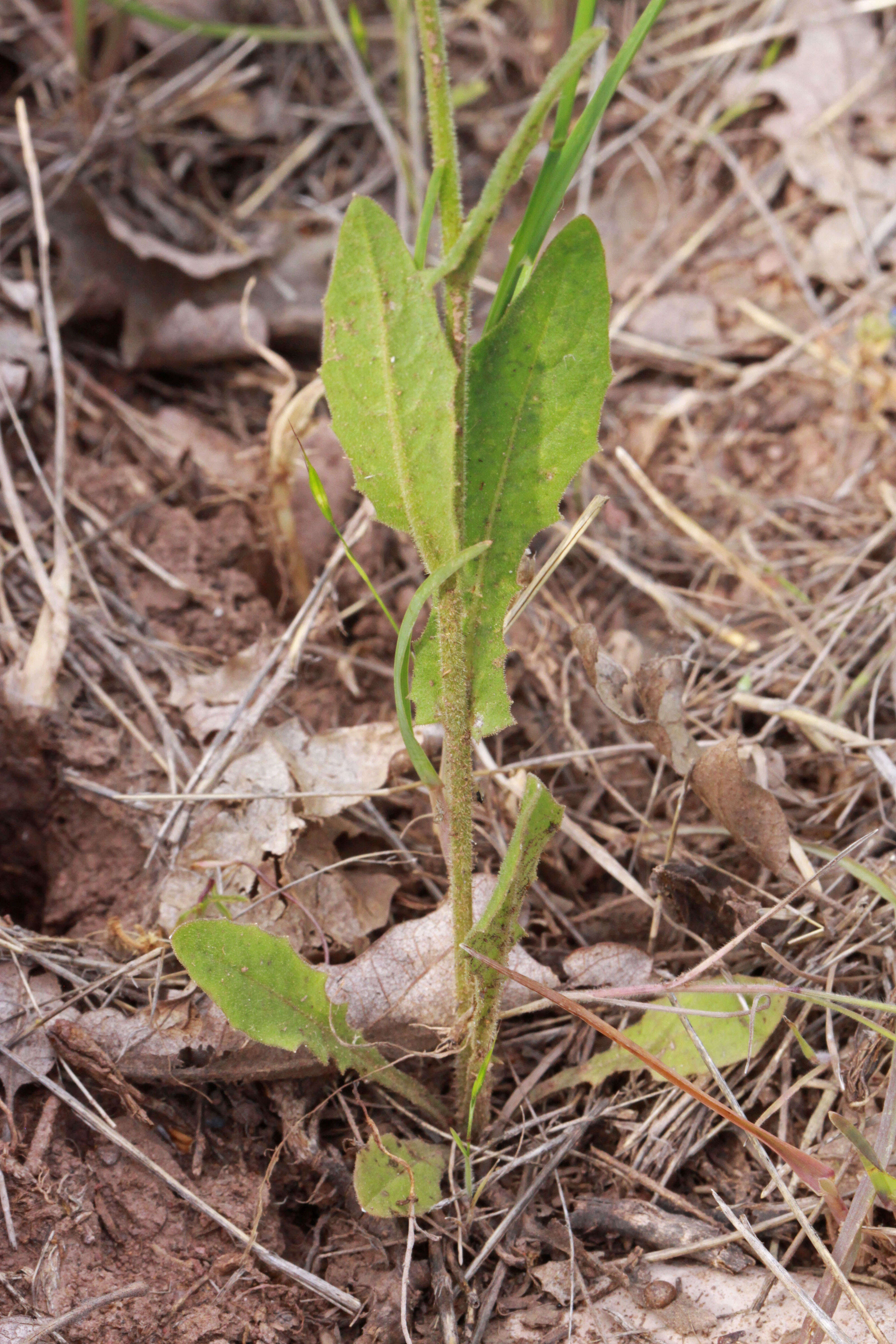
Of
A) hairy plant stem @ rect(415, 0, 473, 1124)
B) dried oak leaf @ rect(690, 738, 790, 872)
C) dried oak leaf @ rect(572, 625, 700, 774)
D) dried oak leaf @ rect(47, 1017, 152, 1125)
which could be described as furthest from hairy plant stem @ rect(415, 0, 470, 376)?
dried oak leaf @ rect(47, 1017, 152, 1125)

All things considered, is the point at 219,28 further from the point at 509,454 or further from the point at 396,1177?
the point at 396,1177

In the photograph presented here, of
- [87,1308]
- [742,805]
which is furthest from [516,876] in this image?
[87,1308]

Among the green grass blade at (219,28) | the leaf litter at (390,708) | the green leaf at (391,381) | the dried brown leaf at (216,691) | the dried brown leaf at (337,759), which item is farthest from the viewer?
the green grass blade at (219,28)

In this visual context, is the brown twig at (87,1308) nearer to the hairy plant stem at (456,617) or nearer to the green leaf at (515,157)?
the hairy plant stem at (456,617)

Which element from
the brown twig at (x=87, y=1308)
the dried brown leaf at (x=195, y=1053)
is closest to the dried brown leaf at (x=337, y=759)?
the dried brown leaf at (x=195, y=1053)

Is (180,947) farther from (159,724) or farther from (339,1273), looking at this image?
(159,724)

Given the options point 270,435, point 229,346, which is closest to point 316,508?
point 270,435
